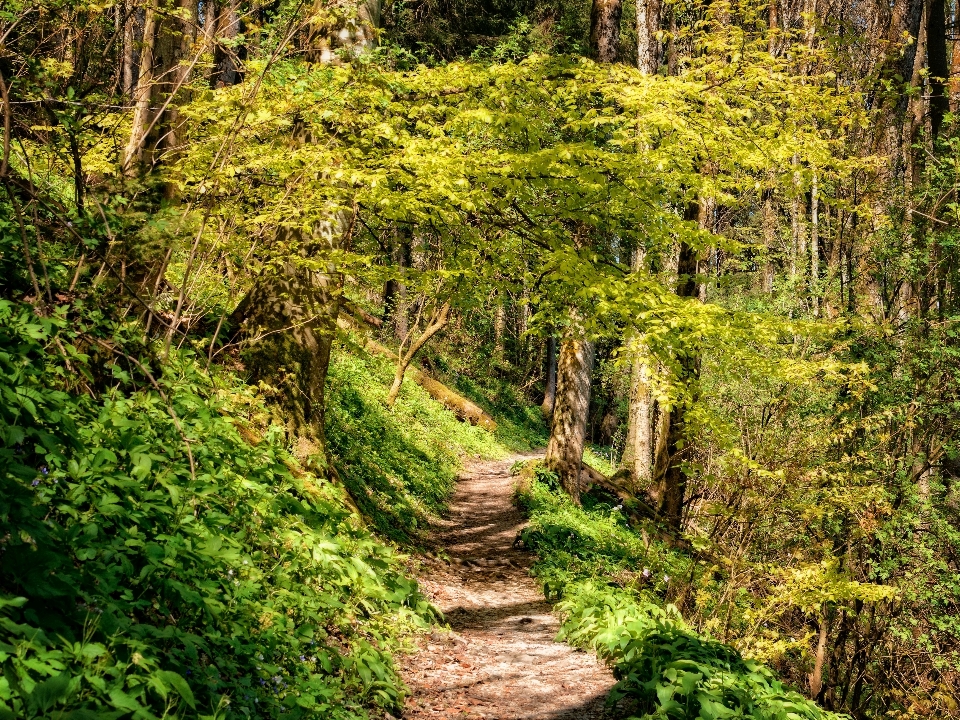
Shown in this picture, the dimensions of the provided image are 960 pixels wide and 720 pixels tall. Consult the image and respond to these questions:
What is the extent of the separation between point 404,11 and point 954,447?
18053 mm

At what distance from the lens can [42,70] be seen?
4457mm

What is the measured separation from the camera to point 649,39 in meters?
13.4

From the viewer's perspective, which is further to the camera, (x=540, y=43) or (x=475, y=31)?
(x=475, y=31)

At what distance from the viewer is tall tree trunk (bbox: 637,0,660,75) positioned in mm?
13320

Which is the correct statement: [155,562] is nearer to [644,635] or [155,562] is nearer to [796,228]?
[644,635]

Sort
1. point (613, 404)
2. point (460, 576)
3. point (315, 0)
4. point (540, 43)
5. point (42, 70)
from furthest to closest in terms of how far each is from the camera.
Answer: point (613, 404) < point (540, 43) < point (460, 576) < point (315, 0) < point (42, 70)

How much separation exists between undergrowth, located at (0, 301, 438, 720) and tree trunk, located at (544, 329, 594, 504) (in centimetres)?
736

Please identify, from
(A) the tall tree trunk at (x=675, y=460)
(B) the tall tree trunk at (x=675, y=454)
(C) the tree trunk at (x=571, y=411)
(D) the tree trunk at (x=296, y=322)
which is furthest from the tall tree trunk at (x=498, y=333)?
(D) the tree trunk at (x=296, y=322)

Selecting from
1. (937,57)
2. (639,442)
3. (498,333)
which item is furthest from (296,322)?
(498,333)

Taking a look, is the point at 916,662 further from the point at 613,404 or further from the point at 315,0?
the point at 613,404

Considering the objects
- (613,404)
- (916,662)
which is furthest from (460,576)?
(613,404)

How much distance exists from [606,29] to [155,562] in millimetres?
11276

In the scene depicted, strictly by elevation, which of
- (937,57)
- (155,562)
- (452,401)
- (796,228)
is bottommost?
(452,401)

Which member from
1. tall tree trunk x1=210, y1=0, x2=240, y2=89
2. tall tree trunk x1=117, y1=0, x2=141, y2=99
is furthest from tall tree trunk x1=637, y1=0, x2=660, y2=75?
tall tree trunk x1=117, y1=0, x2=141, y2=99
